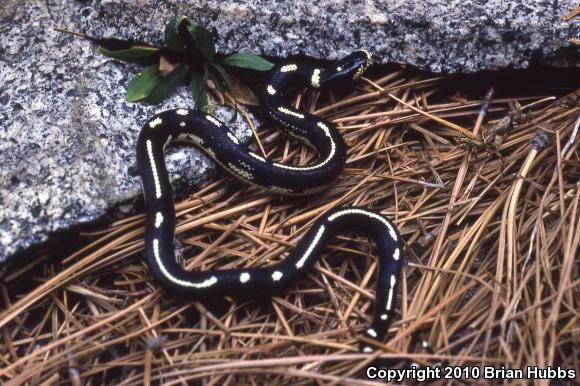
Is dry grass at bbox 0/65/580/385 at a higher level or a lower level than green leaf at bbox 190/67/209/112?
lower

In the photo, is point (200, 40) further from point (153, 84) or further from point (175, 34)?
point (153, 84)

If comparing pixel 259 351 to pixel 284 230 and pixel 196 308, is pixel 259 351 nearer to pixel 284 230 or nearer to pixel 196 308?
pixel 196 308

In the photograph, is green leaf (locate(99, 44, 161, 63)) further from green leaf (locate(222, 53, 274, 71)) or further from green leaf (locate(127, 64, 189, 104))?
green leaf (locate(222, 53, 274, 71))

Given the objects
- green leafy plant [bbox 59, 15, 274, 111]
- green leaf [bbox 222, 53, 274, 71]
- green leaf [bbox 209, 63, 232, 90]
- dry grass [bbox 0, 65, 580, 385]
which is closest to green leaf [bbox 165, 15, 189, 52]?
green leafy plant [bbox 59, 15, 274, 111]

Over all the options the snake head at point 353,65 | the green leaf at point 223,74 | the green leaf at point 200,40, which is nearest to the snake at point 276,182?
the snake head at point 353,65

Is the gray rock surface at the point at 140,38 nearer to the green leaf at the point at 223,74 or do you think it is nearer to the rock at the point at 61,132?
the rock at the point at 61,132

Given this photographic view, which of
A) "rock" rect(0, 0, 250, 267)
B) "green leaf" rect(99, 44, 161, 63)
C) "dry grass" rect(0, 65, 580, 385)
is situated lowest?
"dry grass" rect(0, 65, 580, 385)
